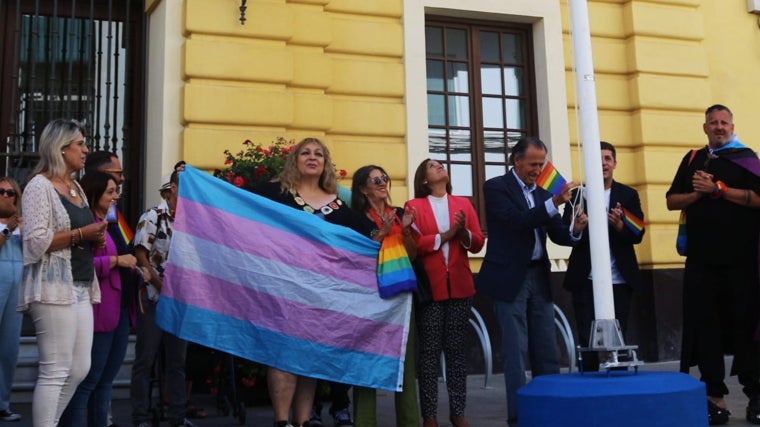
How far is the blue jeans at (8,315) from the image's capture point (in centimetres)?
653

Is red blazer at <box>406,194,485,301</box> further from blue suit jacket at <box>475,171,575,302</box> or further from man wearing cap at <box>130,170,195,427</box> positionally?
man wearing cap at <box>130,170,195,427</box>

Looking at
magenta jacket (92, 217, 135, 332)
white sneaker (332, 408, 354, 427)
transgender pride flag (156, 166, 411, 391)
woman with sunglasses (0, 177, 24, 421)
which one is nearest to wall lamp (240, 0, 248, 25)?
woman with sunglasses (0, 177, 24, 421)

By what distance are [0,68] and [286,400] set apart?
5639 mm

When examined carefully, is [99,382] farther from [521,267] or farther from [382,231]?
[521,267]

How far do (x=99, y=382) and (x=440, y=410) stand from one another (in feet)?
9.00

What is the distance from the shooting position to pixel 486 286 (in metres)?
5.69

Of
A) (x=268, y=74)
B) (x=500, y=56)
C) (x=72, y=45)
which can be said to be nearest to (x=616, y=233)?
(x=268, y=74)

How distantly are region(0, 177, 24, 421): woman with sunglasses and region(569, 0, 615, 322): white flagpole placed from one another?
176 inches

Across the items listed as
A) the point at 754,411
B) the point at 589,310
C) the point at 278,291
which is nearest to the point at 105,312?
the point at 278,291

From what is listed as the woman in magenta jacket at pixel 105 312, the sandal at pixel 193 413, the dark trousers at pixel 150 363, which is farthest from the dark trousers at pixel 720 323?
the woman in magenta jacket at pixel 105 312

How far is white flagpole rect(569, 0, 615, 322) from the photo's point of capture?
15.4ft

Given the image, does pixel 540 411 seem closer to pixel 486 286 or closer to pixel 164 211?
pixel 486 286

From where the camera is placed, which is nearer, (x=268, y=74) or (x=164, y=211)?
(x=164, y=211)

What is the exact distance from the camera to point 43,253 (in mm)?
4441
